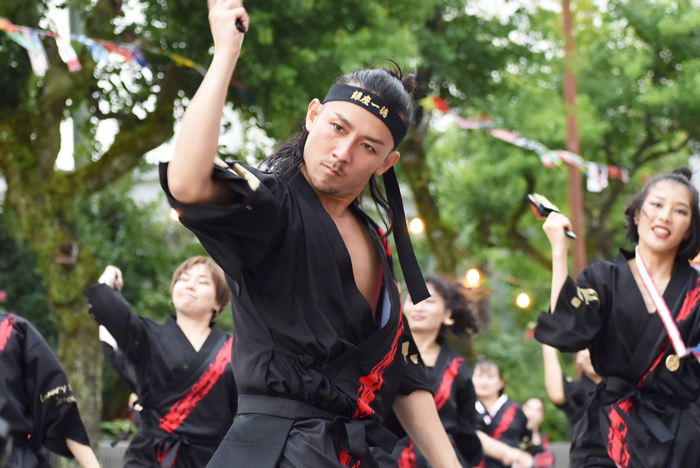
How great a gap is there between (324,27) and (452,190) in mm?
7784

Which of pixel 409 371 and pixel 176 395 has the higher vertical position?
pixel 409 371

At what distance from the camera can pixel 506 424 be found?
23.6 ft

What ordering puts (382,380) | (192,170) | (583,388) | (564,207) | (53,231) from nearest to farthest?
(192,170) < (382,380) < (583,388) < (53,231) < (564,207)

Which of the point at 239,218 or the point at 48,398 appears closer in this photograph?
the point at 239,218

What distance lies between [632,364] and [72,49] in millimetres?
5600

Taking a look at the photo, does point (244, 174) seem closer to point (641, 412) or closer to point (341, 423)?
point (341, 423)

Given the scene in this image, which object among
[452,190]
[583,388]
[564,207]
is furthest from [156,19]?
[564,207]

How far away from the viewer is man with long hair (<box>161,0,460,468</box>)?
197 centimetres

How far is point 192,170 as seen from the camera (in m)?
1.89

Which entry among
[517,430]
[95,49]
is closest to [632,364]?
[517,430]

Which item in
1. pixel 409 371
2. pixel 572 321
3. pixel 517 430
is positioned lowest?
pixel 517 430

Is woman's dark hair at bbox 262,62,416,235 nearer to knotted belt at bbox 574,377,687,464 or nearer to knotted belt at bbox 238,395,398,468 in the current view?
knotted belt at bbox 238,395,398,468

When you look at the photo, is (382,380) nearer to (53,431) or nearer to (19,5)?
(53,431)

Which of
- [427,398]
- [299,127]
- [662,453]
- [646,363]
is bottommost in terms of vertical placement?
[662,453]
